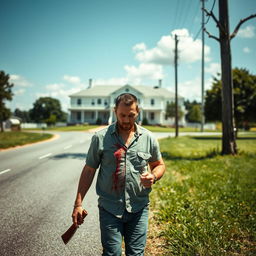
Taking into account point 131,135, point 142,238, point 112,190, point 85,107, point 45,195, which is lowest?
point 45,195

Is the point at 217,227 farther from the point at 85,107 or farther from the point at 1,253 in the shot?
the point at 85,107

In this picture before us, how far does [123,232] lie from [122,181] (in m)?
0.55

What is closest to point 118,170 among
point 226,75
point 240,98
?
point 226,75

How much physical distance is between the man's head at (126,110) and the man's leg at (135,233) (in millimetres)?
910

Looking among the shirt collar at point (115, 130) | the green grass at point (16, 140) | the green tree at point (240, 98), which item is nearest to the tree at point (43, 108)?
the green grass at point (16, 140)

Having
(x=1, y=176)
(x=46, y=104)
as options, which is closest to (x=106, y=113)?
(x=46, y=104)

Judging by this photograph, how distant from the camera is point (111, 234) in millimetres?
2014

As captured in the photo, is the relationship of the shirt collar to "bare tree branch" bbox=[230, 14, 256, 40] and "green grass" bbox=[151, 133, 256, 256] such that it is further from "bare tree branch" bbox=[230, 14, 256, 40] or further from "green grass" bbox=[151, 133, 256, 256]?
"bare tree branch" bbox=[230, 14, 256, 40]

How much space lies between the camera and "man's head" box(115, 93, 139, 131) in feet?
7.04

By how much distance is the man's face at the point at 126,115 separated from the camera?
2146mm

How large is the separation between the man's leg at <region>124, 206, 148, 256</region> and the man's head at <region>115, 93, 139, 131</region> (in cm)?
91

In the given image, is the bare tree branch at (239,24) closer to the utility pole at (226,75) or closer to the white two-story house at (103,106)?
the utility pole at (226,75)

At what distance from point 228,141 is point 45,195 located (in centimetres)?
875

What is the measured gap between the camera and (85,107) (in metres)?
56.7
